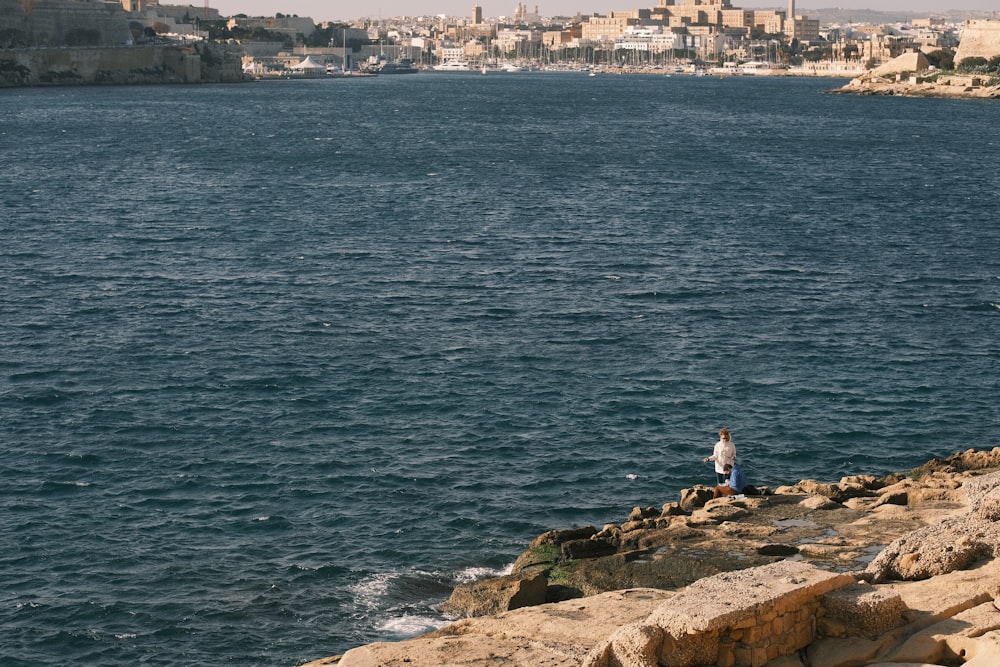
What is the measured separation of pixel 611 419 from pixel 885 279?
59.2 ft

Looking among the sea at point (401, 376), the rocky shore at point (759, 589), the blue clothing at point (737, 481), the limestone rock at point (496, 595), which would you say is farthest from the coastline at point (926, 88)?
the limestone rock at point (496, 595)

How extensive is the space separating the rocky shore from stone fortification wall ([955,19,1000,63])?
612 ft

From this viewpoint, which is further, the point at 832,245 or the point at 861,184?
the point at 861,184

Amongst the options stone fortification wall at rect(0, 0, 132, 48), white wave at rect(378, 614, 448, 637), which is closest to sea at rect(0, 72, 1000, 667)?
white wave at rect(378, 614, 448, 637)

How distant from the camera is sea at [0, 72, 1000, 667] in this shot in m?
20.6

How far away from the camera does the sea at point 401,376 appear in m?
20.6

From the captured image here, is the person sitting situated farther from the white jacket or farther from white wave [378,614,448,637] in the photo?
white wave [378,614,448,637]

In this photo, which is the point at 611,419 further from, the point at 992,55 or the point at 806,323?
the point at 992,55

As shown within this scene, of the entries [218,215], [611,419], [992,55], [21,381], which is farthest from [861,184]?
[992,55]

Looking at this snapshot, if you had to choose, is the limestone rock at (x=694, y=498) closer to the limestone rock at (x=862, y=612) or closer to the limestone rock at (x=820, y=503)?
the limestone rock at (x=820, y=503)

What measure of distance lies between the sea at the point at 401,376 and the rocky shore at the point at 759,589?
1.82 meters

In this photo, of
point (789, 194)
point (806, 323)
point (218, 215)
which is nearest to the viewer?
point (806, 323)

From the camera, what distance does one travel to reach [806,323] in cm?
3597

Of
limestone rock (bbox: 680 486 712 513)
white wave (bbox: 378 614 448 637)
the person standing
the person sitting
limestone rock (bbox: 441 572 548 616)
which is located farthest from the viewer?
the person standing
